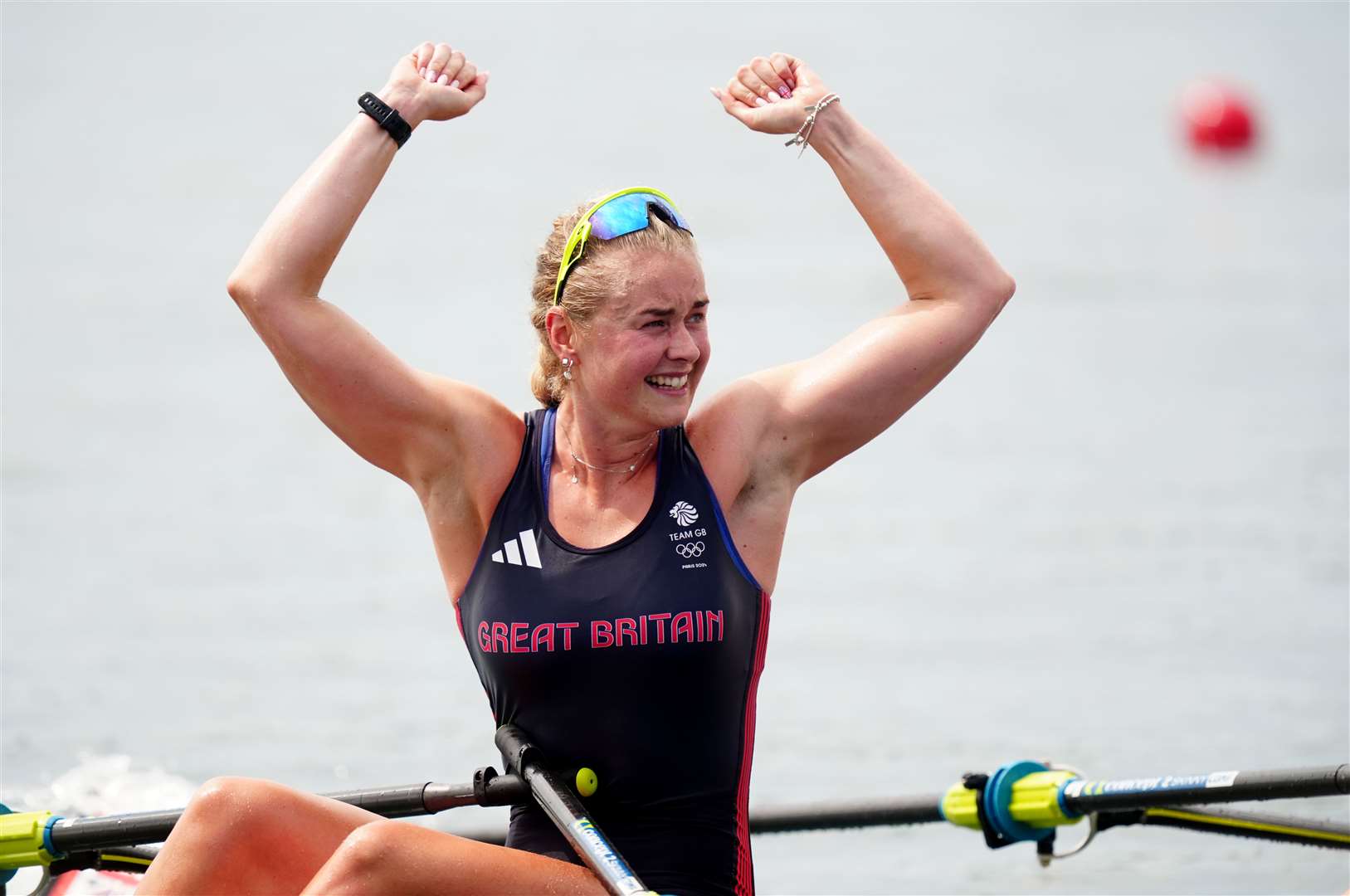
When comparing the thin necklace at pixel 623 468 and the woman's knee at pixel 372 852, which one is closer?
the woman's knee at pixel 372 852

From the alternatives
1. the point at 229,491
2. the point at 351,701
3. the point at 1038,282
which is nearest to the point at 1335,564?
the point at 351,701

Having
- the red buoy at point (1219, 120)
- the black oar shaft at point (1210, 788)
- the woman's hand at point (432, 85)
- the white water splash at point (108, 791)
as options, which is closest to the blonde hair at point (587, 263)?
the woman's hand at point (432, 85)

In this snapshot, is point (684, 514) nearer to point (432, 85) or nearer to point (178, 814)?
point (432, 85)

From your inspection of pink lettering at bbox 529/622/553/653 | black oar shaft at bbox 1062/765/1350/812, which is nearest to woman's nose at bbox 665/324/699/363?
pink lettering at bbox 529/622/553/653

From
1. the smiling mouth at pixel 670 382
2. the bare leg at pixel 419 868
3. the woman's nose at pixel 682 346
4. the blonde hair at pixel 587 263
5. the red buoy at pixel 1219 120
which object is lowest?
the bare leg at pixel 419 868

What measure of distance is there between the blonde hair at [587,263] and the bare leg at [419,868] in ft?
2.95

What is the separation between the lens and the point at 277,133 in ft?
66.8

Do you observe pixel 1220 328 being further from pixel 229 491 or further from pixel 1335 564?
pixel 229 491

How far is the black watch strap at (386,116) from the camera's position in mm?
3109

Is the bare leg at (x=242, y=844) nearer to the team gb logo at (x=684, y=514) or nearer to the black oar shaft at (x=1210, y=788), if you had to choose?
the team gb logo at (x=684, y=514)

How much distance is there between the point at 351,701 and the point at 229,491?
125 inches

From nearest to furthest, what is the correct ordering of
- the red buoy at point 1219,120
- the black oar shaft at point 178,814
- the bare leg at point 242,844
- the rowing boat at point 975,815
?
the bare leg at point 242,844 → the black oar shaft at point 178,814 → the rowing boat at point 975,815 → the red buoy at point 1219,120

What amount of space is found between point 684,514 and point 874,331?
48cm

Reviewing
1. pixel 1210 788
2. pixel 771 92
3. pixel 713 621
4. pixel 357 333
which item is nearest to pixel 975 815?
pixel 1210 788
